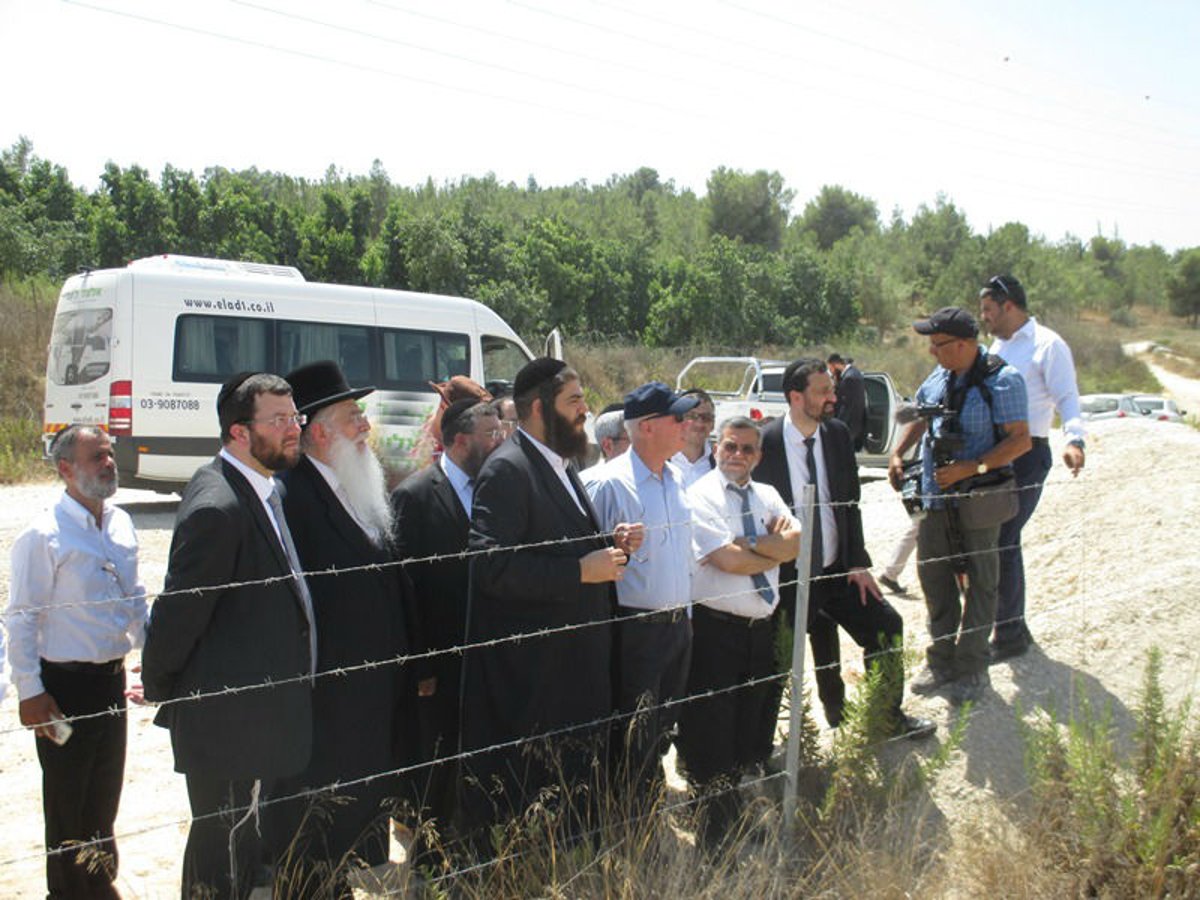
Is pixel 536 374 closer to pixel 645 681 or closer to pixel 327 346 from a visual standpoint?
pixel 645 681

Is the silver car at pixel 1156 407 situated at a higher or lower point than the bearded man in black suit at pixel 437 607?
lower

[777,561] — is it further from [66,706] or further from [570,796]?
[66,706]

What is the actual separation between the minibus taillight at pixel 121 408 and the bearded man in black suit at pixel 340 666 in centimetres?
911

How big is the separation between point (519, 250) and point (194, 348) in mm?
19360

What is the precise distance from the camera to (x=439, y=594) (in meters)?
3.82

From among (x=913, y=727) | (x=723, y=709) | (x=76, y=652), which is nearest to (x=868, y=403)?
(x=913, y=727)

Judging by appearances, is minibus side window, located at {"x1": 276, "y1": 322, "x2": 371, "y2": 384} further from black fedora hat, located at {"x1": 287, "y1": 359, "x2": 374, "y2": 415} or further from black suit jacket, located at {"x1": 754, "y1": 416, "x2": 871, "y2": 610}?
black fedora hat, located at {"x1": 287, "y1": 359, "x2": 374, "y2": 415}

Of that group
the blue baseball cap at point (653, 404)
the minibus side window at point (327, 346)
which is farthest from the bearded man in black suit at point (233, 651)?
the minibus side window at point (327, 346)

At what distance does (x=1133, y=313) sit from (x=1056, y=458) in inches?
2598

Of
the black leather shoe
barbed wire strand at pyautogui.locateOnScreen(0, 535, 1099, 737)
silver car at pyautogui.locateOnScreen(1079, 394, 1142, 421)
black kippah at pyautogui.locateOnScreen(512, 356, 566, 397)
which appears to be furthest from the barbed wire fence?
silver car at pyautogui.locateOnScreen(1079, 394, 1142, 421)

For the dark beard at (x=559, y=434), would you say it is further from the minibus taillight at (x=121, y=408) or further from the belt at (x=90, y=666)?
the minibus taillight at (x=121, y=408)

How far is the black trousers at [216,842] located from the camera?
9.47 ft

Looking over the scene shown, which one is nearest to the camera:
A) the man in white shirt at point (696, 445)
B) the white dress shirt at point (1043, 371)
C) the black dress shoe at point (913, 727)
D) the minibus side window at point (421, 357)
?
the black dress shoe at point (913, 727)

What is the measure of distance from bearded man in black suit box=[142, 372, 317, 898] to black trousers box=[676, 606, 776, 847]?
5.41ft
